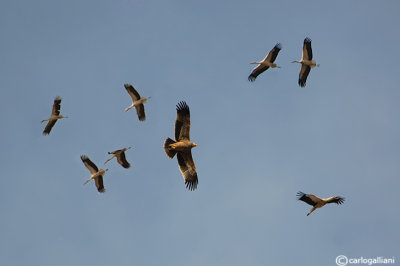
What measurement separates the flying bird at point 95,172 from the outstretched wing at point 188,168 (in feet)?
22.9

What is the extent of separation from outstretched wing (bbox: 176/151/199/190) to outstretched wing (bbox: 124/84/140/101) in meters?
7.37

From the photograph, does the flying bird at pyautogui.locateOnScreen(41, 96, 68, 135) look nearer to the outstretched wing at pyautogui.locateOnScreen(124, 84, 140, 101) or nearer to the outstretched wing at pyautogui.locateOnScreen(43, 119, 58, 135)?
the outstretched wing at pyautogui.locateOnScreen(43, 119, 58, 135)

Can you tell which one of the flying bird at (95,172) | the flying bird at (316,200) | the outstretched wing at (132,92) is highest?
the outstretched wing at (132,92)

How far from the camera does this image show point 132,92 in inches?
1252

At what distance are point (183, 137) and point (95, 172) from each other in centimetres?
816

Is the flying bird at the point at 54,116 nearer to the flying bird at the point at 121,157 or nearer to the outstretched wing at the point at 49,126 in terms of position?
the outstretched wing at the point at 49,126

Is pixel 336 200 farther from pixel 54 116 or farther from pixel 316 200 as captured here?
pixel 54 116

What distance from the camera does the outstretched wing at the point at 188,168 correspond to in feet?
83.4

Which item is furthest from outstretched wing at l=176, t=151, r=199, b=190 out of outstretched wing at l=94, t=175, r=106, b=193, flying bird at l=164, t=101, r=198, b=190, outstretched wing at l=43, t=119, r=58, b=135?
outstretched wing at l=43, t=119, r=58, b=135

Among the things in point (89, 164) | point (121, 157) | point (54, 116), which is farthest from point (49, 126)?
point (121, 157)

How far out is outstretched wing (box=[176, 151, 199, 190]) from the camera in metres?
25.4

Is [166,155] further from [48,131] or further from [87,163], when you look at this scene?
[48,131]

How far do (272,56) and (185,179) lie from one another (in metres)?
9.51

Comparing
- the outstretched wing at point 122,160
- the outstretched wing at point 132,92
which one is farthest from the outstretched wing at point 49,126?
the outstretched wing at point 122,160
